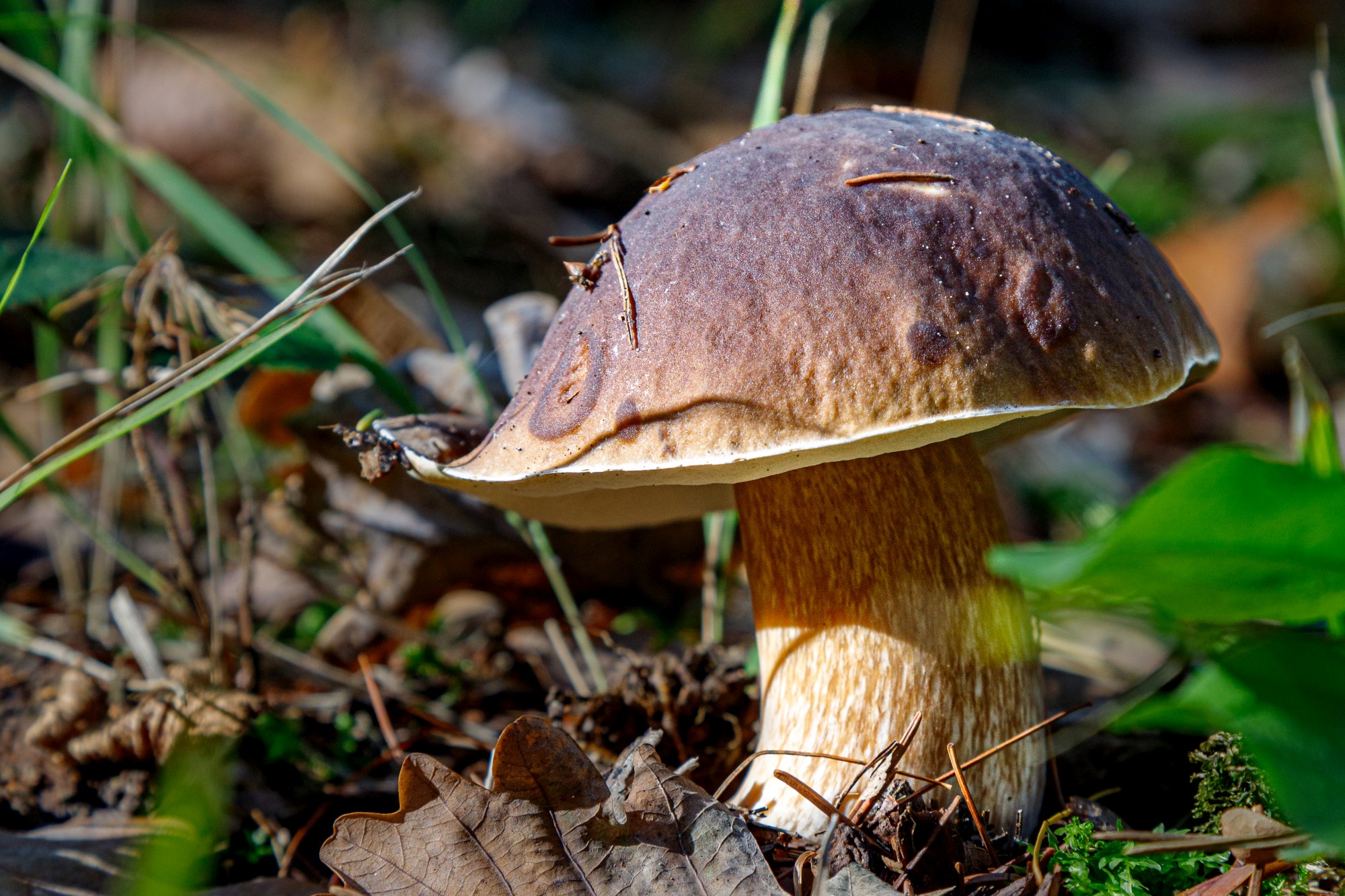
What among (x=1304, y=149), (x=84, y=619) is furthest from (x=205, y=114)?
(x=1304, y=149)

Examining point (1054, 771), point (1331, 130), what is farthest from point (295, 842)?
point (1331, 130)

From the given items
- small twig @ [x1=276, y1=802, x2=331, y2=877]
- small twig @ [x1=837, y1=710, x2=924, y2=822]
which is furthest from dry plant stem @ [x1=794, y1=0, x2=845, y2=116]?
small twig @ [x1=276, y1=802, x2=331, y2=877]

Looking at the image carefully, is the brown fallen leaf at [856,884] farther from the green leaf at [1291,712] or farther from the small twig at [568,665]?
the small twig at [568,665]

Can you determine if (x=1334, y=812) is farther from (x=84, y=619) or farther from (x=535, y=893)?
(x=84, y=619)

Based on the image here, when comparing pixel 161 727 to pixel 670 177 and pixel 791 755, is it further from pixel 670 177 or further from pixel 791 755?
pixel 670 177

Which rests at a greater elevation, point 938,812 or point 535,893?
point 938,812
